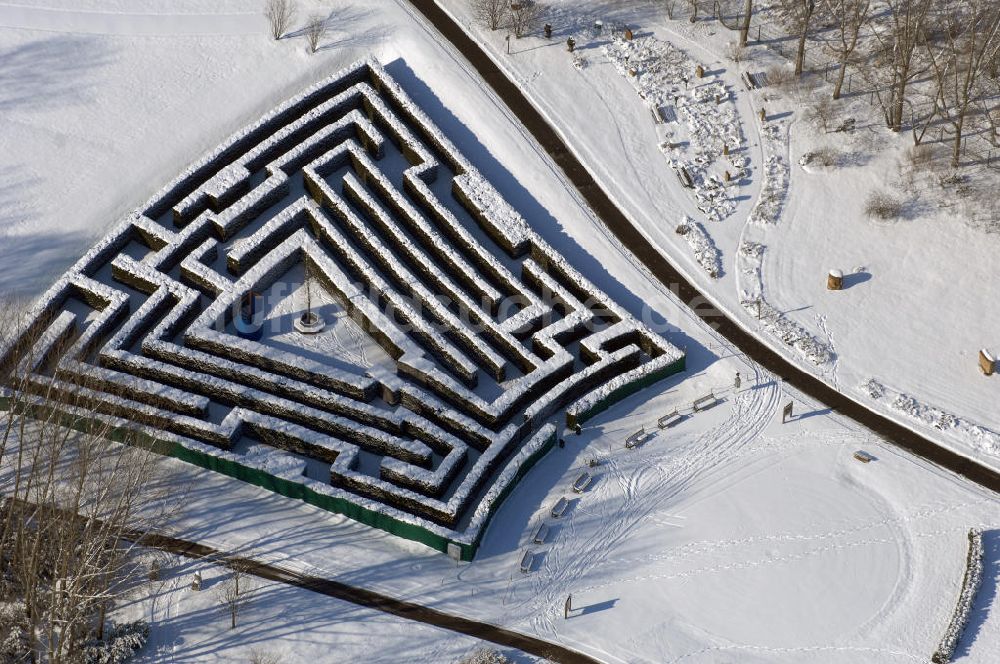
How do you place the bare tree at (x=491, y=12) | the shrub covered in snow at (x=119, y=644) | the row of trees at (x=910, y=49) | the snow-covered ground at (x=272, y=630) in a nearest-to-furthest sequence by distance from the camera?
the shrub covered in snow at (x=119, y=644)
the snow-covered ground at (x=272, y=630)
the row of trees at (x=910, y=49)
the bare tree at (x=491, y=12)

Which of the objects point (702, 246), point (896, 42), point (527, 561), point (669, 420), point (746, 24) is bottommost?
point (527, 561)

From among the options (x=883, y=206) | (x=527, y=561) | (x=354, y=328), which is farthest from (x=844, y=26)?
(x=527, y=561)

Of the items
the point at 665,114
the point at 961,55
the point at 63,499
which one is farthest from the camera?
the point at 961,55

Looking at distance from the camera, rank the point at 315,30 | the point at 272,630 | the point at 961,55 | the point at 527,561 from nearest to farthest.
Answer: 1. the point at 272,630
2. the point at 527,561
3. the point at 961,55
4. the point at 315,30

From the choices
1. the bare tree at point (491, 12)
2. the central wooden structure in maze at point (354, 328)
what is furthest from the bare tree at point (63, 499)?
the bare tree at point (491, 12)

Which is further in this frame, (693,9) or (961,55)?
(693,9)

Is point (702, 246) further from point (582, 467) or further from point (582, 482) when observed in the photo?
point (582, 482)

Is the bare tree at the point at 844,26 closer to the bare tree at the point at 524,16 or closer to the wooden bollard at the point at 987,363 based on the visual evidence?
the bare tree at the point at 524,16
